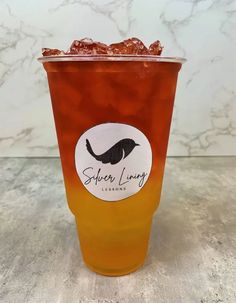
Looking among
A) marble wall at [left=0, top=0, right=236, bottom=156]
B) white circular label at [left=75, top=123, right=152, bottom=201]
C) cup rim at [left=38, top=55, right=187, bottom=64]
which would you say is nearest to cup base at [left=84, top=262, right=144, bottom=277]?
white circular label at [left=75, top=123, right=152, bottom=201]

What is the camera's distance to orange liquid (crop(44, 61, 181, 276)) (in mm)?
365

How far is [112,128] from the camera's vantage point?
38 centimetres

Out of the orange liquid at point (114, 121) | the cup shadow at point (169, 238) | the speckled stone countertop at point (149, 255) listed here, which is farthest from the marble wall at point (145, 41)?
the orange liquid at point (114, 121)

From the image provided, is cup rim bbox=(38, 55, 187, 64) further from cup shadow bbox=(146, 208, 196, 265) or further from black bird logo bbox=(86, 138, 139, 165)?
cup shadow bbox=(146, 208, 196, 265)

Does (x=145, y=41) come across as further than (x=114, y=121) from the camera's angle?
Yes

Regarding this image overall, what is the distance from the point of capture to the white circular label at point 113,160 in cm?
38

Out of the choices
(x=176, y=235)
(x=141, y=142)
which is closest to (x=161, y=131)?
(x=141, y=142)

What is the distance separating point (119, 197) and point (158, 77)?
0.49 ft

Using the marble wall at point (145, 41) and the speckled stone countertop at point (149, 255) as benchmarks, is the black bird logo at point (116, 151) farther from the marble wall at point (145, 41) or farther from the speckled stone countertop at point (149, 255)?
the marble wall at point (145, 41)

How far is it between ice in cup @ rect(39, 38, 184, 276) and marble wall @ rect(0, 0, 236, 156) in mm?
465

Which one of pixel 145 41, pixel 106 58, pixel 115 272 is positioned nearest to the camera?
pixel 106 58

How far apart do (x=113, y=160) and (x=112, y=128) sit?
0.04 m

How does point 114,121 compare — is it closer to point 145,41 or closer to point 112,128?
point 112,128

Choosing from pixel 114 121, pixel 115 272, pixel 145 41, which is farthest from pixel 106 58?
pixel 145 41
